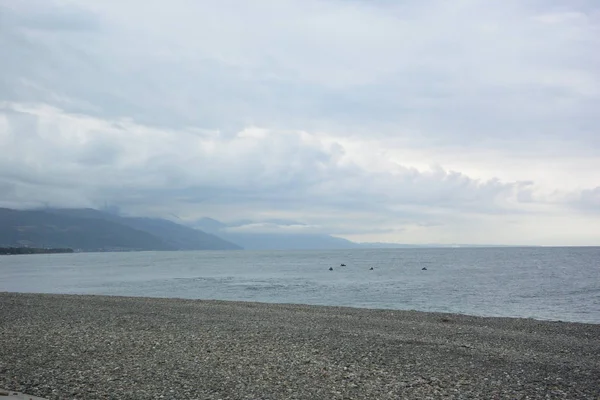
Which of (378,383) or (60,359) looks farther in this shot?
(60,359)

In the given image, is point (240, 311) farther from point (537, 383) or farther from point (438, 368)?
point (537, 383)

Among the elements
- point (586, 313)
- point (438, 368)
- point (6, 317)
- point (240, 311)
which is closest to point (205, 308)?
point (240, 311)

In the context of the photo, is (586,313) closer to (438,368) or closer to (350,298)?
(350,298)

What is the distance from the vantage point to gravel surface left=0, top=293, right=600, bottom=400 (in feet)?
37.6

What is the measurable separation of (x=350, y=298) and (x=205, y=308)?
2057cm

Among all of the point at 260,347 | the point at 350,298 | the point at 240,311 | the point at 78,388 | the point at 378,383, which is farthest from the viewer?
the point at 350,298

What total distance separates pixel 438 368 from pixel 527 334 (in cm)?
1139

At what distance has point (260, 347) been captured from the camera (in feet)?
54.5

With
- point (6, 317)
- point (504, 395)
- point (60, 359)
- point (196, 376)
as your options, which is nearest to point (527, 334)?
point (504, 395)

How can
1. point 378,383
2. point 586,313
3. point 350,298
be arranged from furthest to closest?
point 350,298 < point 586,313 < point 378,383

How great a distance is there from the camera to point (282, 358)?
14.9 m

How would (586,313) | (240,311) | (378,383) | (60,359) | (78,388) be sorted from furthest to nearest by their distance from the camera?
(586,313) → (240,311) → (60,359) → (378,383) → (78,388)

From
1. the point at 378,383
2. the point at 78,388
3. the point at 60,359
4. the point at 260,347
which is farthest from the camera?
the point at 260,347

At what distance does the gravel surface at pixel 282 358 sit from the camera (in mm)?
11461
